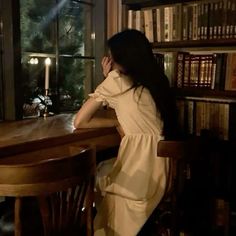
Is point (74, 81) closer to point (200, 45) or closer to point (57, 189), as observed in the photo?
point (200, 45)

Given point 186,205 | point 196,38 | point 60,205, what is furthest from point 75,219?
point 196,38

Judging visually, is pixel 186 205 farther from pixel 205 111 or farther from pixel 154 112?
pixel 154 112

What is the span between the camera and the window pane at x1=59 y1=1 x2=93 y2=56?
97.9 inches

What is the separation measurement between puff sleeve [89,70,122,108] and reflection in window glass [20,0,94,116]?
69 centimetres

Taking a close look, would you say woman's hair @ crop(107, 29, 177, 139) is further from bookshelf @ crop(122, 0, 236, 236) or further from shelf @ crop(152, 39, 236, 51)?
shelf @ crop(152, 39, 236, 51)

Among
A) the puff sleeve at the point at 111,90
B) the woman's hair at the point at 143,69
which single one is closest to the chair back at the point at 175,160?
the woman's hair at the point at 143,69

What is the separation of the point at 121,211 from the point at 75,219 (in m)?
0.43

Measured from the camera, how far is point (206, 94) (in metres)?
2.17

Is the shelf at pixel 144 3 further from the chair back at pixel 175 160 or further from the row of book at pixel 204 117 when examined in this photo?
the chair back at pixel 175 160

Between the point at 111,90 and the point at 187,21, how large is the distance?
2.63 feet

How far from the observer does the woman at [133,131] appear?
159 centimetres

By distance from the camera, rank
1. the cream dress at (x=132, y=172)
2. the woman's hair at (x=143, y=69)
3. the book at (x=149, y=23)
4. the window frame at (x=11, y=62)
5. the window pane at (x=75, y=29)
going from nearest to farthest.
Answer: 1. the cream dress at (x=132, y=172)
2. the woman's hair at (x=143, y=69)
3. the window frame at (x=11, y=62)
4. the book at (x=149, y=23)
5. the window pane at (x=75, y=29)

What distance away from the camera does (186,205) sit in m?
2.22

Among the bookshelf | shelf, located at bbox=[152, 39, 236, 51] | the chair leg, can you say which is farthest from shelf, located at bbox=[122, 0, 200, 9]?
the chair leg
